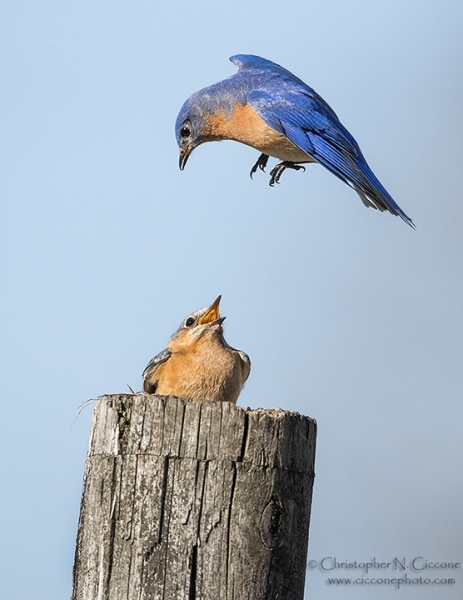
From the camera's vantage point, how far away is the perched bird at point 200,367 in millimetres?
5914

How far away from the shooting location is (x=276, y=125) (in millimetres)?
8336

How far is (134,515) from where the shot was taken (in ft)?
11.7

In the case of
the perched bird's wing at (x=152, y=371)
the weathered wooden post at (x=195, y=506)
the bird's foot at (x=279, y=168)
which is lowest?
the weathered wooden post at (x=195, y=506)

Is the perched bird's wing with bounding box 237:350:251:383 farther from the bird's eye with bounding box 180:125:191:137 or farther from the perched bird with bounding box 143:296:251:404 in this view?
the bird's eye with bounding box 180:125:191:137

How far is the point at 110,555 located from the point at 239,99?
240 inches

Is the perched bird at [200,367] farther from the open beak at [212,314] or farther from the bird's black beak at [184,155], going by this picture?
the bird's black beak at [184,155]

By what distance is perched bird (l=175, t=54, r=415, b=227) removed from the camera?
7.74m

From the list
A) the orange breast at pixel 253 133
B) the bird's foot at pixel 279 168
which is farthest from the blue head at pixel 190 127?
the bird's foot at pixel 279 168

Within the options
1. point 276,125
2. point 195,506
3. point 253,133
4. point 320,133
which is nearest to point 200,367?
point 195,506

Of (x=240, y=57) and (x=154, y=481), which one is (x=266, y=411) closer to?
(x=154, y=481)

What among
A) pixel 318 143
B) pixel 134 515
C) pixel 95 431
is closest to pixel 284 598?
pixel 134 515

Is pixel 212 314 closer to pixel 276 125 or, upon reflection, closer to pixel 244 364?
pixel 244 364

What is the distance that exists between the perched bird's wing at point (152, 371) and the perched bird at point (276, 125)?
2.20m

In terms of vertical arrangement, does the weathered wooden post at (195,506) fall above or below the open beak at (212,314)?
below
